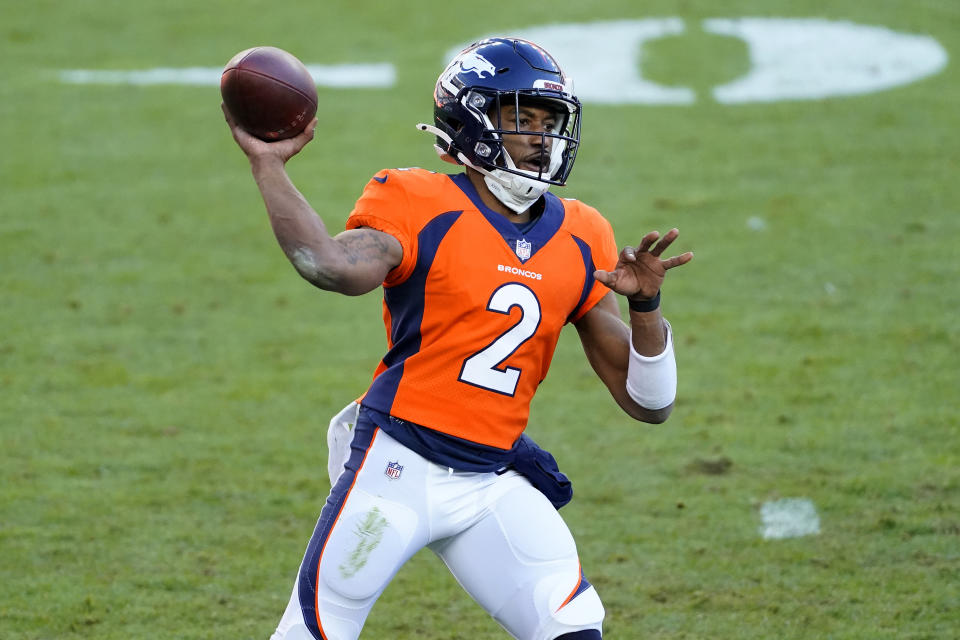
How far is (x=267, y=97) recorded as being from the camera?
3.35m

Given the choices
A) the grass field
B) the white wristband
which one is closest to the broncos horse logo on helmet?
the white wristband

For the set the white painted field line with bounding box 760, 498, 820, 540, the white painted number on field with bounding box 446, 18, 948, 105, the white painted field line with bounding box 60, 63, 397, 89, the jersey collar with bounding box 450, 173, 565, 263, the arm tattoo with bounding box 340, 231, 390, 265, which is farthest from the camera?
the white painted field line with bounding box 60, 63, 397, 89

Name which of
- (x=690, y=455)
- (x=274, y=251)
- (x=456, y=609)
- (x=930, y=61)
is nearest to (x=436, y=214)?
(x=456, y=609)

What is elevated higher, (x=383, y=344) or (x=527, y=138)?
(x=527, y=138)

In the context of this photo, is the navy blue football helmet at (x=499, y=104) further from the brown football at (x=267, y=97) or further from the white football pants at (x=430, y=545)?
the white football pants at (x=430, y=545)

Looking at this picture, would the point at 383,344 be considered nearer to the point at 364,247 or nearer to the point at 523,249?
the point at 523,249

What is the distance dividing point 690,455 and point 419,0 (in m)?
10.7

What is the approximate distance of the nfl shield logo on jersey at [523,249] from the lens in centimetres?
372

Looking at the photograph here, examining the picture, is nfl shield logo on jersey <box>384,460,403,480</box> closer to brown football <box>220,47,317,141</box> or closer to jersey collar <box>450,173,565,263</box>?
jersey collar <box>450,173,565,263</box>

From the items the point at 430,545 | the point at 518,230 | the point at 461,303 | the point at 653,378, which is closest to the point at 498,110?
the point at 518,230

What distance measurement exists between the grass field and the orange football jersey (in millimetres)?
1764

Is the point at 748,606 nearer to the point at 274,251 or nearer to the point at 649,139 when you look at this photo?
the point at 274,251

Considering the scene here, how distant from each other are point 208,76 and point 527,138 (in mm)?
11039

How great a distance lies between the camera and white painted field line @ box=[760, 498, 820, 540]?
19.7ft
